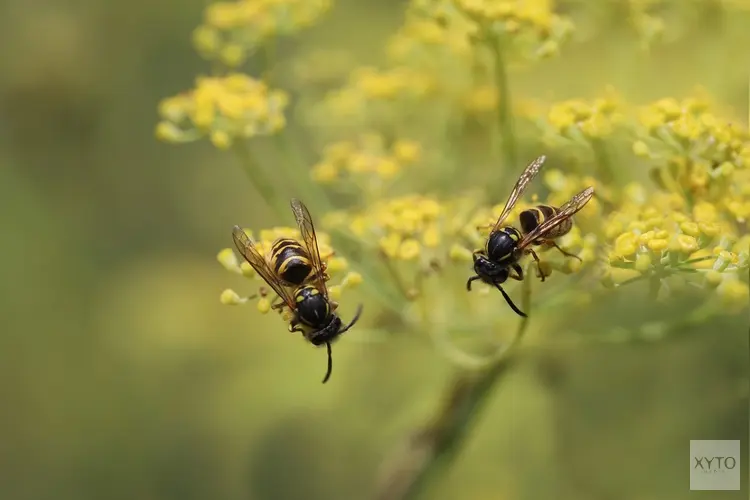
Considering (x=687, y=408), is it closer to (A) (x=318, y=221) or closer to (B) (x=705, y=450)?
(B) (x=705, y=450)

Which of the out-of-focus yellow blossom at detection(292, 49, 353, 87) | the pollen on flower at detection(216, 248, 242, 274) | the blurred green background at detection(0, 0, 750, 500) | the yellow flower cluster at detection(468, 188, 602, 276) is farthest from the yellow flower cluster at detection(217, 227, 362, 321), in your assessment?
the out-of-focus yellow blossom at detection(292, 49, 353, 87)

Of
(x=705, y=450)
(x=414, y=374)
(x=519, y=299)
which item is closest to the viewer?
(x=519, y=299)

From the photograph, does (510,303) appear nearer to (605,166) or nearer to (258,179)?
(605,166)

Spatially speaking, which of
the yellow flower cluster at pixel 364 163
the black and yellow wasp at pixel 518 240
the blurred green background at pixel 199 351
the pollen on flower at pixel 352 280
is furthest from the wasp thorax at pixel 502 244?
the blurred green background at pixel 199 351

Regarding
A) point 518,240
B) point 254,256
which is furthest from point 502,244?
point 254,256

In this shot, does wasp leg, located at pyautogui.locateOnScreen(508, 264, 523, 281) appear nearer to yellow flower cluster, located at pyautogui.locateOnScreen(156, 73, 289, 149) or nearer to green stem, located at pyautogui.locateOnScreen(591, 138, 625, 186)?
green stem, located at pyautogui.locateOnScreen(591, 138, 625, 186)

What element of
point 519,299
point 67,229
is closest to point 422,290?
point 519,299

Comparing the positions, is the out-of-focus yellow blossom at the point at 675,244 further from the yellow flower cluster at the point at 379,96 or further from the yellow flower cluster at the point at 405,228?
the yellow flower cluster at the point at 379,96
